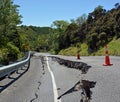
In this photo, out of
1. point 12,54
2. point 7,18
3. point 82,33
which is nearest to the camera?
point 12,54

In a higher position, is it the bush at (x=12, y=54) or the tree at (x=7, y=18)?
the tree at (x=7, y=18)

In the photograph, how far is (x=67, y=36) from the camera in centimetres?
11725

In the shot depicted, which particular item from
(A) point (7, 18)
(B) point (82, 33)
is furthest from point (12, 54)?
(B) point (82, 33)

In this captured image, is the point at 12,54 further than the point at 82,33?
No

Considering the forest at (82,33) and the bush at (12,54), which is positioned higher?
the forest at (82,33)

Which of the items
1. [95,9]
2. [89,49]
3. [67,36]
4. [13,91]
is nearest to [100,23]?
[89,49]

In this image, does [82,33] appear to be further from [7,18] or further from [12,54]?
[12,54]

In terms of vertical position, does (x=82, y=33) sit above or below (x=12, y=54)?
above

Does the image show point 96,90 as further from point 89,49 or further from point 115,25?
point 89,49

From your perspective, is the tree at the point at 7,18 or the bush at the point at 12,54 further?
the tree at the point at 7,18

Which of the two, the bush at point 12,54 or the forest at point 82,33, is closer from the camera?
the bush at point 12,54

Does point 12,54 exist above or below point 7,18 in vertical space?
below

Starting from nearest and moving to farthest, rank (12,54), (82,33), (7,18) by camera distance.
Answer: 1. (12,54)
2. (7,18)
3. (82,33)

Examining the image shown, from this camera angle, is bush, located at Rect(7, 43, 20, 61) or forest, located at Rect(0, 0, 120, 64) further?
forest, located at Rect(0, 0, 120, 64)
